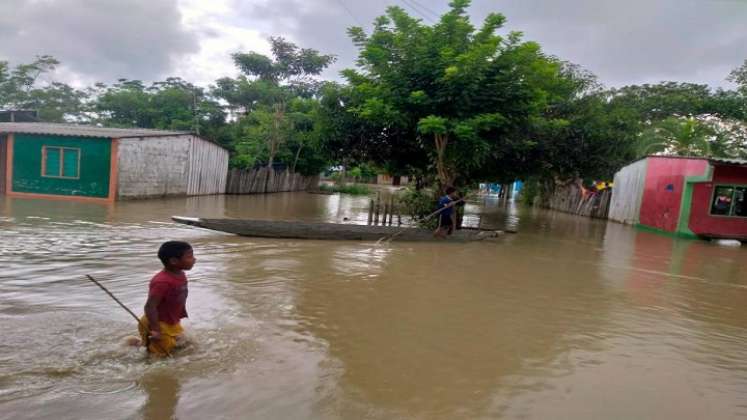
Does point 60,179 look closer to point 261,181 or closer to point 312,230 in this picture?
point 261,181

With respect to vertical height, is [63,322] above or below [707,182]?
below

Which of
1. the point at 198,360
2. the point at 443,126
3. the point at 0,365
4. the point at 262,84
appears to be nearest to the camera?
the point at 0,365

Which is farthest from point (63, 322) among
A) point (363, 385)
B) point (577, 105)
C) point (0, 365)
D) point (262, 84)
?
point (262, 84)

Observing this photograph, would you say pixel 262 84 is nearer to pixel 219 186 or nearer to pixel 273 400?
pixel 219 186

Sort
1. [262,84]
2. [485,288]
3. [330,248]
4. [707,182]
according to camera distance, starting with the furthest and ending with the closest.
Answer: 1. [262,84]
2. [707,182]
3. [330,248]
4. [485,288]

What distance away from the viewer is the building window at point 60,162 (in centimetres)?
1680

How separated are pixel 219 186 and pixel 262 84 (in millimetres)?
10341

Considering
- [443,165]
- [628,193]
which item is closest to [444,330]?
[443,165]

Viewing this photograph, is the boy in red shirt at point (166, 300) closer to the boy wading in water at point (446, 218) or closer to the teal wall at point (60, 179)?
the boy wading in water at point (446, 218)

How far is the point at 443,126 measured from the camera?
36.7ft

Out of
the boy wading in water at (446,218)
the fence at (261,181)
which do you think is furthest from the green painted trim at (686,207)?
the fence at (261,181)

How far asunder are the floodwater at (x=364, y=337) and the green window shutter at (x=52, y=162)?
8.45 metres

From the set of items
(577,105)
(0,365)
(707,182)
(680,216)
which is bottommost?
(0,365)

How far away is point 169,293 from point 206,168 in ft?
61.2
